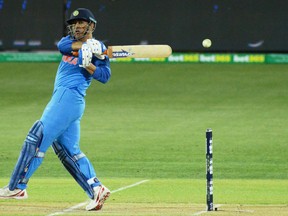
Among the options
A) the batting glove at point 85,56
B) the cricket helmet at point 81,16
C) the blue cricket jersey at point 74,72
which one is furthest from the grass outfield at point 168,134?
the cricket helmet at point 81,16

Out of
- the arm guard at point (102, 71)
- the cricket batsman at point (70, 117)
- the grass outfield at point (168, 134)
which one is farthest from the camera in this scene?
the grass outfield at point (168, 134)

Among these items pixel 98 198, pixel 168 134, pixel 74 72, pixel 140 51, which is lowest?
pixel 98 198

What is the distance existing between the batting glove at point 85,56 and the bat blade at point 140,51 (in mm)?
408

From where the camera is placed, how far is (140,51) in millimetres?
10359

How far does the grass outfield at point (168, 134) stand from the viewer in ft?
37.7

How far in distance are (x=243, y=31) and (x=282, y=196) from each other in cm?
1508

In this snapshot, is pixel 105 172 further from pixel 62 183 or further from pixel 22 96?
pixel 22 96

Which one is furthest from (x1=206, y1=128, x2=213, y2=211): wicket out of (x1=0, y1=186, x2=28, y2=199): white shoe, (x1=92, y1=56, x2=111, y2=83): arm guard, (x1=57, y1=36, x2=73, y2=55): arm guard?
(x1=0, y1=186, x2=28, y2=199): white shoe

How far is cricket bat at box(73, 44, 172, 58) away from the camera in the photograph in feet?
33.7

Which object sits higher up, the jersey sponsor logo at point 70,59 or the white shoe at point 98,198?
the jersey sponsor logo at point 70,59

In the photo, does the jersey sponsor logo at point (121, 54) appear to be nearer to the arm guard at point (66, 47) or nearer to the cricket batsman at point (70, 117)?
the cricket batsman at point (70, 117)

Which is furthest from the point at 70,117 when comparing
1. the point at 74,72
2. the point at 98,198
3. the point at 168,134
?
the point at 168,134

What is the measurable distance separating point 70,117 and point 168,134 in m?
8.60

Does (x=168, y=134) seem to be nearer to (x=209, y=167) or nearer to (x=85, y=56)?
(x=209, y=167)
